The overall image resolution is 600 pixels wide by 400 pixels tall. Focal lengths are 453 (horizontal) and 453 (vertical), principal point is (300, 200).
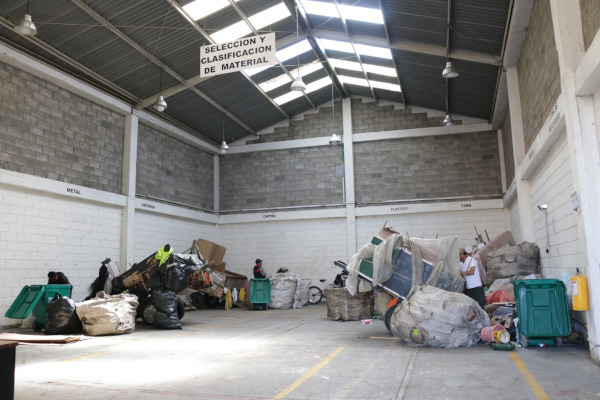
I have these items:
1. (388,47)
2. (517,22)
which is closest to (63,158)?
(388,47)

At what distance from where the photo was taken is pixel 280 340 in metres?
7.63

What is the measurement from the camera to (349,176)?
17.2 metres

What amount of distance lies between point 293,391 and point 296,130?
47.5ft

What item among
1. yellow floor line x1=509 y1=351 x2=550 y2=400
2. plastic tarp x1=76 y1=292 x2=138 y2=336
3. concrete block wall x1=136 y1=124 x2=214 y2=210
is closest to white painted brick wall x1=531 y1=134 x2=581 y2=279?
yellow floor line x1=509 y1=351 x2=550 y2=400

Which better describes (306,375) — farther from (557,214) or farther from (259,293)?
(259,293)

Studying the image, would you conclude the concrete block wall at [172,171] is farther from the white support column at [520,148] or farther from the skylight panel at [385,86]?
the white support column at [520,148]

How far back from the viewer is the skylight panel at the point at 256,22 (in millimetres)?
11488

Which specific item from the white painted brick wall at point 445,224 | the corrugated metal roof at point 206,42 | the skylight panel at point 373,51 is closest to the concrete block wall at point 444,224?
the white painted brick wall at point 445,224

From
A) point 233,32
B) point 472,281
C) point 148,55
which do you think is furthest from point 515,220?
point 148,55

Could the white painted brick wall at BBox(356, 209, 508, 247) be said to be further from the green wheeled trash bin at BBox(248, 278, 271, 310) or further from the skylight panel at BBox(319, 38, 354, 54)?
the skylight panel at BBox(319, 38, 354, 54)

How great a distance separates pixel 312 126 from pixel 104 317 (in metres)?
11.5

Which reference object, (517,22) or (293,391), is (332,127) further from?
(293,391)

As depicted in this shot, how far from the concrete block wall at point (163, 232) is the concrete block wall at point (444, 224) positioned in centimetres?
613

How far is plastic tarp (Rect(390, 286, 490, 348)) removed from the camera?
6.45 m
